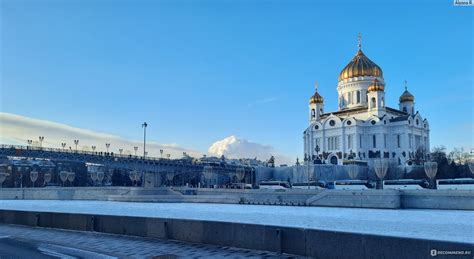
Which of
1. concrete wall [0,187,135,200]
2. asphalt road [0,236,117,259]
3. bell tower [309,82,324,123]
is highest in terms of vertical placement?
bell tower [309,82,324,123]

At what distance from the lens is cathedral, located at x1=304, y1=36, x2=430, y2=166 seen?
8738 centimetres

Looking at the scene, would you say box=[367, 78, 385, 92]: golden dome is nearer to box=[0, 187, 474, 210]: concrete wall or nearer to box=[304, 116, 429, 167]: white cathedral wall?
box=[304, 116, 429, 167]: white cathedral wall

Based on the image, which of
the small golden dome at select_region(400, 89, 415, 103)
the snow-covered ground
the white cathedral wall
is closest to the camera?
the snow-covered ground

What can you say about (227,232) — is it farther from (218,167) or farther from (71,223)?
(218,167)

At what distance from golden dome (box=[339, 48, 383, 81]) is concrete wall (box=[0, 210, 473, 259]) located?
283 ft

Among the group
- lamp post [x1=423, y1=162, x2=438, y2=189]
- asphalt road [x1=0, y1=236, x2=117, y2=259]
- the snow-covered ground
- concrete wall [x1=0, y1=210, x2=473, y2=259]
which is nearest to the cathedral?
lamp post [x1=423, y1=162, x2=438, y2=189]

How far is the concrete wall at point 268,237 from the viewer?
25.1 feet

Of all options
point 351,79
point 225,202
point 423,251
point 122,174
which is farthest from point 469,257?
point 122,174

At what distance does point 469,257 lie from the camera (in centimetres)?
684

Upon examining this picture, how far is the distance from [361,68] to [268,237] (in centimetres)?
8913

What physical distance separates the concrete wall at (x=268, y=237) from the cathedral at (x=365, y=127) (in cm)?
7376

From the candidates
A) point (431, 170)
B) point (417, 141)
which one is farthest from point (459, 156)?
point (431, 170)

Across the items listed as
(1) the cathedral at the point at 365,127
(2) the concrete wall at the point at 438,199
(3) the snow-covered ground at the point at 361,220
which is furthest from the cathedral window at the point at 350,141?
(3) the snow-covered ground at the point at 361,220

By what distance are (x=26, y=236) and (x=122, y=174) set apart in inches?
3943
